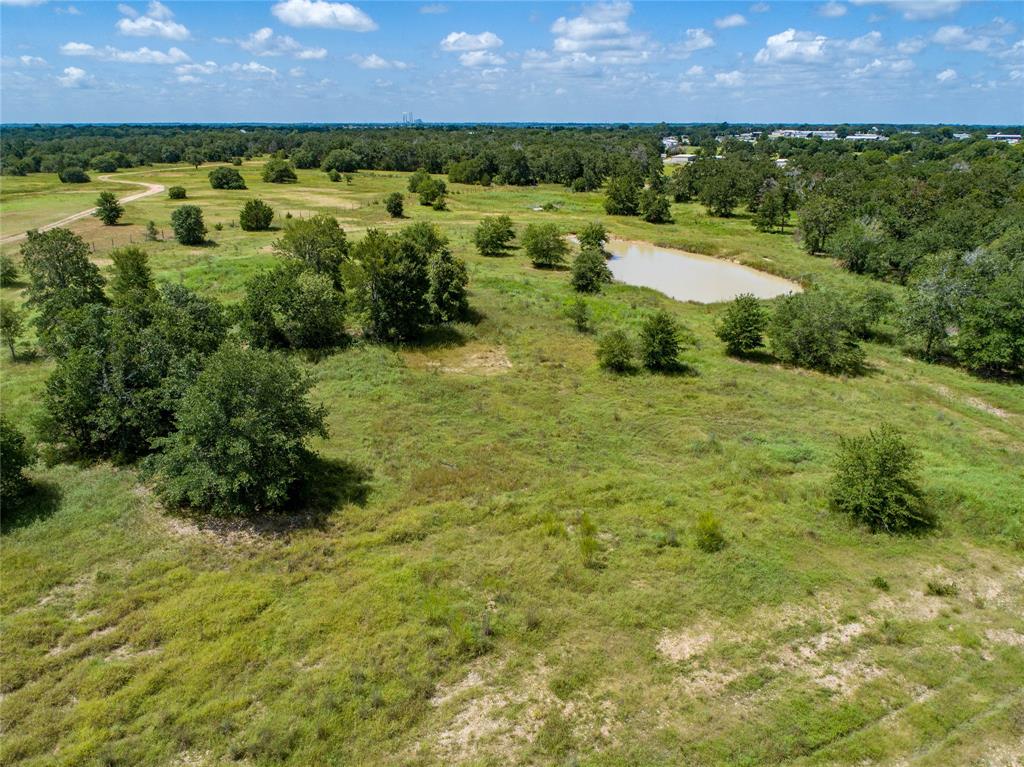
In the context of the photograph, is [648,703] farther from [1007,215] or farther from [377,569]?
[1007,215]

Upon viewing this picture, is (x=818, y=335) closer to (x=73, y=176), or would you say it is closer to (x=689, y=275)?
(x=689, y=275)

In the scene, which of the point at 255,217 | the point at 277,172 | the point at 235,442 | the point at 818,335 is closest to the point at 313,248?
the point at 235,442

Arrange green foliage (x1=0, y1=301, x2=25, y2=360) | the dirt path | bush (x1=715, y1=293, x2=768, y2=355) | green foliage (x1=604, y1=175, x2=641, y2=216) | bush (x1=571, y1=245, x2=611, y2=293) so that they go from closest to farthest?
1. green foliage (x1=0, y1=301, x2=25, y2=360)
2. bush (x1=715, y1=293, x2=768, y2=355)
3. bush (x1=571, y1=245, x2=611, y2=293)
4. the dirt path
5. green foliage (x1=604, y1=175, x2=641, y2=216)

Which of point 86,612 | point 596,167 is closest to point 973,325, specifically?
point 86,612

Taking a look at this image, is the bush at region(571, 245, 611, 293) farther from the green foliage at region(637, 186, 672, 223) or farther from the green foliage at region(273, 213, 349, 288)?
the green foliage at region(637, 186, 672, 223)

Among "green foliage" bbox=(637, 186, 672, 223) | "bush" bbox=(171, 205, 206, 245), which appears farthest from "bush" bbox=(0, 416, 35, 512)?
"green foliage" bbox=(637, 186, 672, 223)
